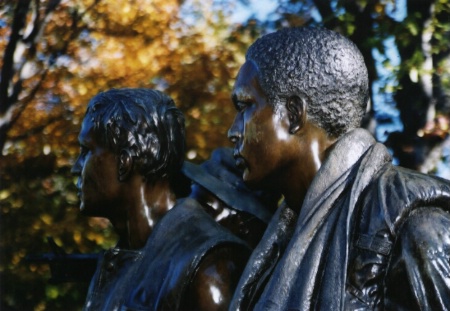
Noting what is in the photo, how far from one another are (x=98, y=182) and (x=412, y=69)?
385 centimetres

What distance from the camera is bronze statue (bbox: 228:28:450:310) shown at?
181 inches

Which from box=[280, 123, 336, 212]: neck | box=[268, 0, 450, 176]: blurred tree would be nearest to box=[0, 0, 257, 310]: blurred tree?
box=[268, 0, 450, 176]: blurred tree

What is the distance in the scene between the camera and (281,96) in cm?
513

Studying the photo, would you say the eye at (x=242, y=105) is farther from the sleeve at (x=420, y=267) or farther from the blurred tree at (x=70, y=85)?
the blurred tree at (x=70, y=85)

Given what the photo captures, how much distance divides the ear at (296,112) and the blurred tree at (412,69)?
4.14 meters

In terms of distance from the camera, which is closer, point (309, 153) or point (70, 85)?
point (309, 153)

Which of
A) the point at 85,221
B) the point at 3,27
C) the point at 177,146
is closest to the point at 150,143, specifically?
the point at 177,146

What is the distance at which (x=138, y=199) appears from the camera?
6.11 meters

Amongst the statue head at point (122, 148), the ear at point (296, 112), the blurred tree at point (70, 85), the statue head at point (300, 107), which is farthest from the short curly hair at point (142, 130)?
the blurred tree at point (70, 85)

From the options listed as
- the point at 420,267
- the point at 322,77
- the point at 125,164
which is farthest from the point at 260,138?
the point at 125,164

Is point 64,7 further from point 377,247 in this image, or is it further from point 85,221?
point 377,247

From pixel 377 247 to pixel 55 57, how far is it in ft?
29.0

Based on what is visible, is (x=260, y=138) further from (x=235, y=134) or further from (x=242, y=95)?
(x=242, y=95)

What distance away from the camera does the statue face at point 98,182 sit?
6039mm
